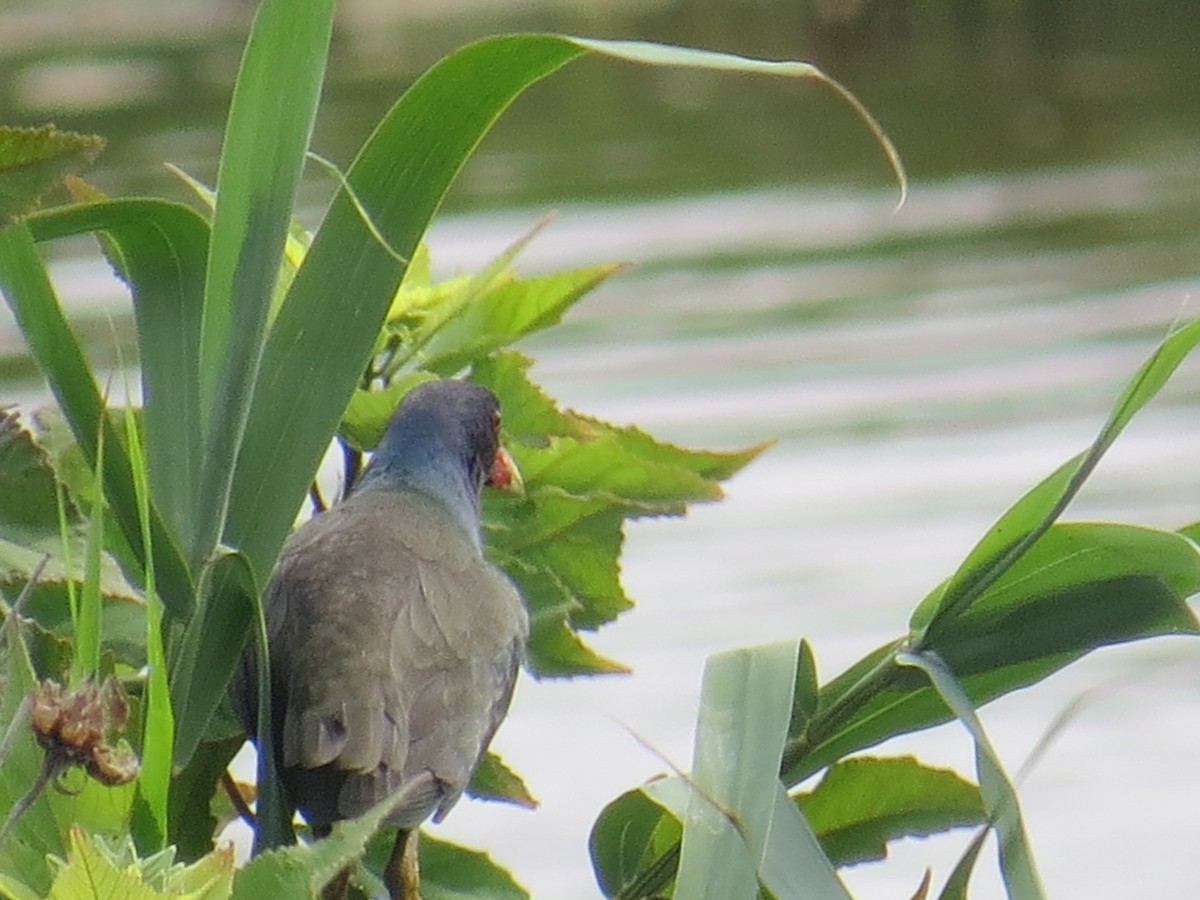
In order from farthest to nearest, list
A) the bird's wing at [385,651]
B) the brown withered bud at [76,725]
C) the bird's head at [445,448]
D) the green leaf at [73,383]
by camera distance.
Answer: the bird's head at [445,448]
the bird's wing at [385,651]
the green leaf at [73,383]
the brown withered bud at [76,725]

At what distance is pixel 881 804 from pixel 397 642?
0.41 meters

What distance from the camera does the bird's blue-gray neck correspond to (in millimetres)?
2074

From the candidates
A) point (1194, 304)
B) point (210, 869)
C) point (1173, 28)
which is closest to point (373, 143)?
point (210, 869)

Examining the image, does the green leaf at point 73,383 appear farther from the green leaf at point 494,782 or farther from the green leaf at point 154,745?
the green leaf at point 494,782

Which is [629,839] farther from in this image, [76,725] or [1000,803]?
[76,725]

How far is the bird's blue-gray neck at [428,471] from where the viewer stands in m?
2.07

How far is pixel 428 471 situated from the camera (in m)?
2.12

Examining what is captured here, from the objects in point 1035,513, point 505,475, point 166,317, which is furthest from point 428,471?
point 1035,513

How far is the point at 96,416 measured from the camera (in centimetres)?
139

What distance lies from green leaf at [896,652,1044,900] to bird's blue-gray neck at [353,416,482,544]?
751 millimetres

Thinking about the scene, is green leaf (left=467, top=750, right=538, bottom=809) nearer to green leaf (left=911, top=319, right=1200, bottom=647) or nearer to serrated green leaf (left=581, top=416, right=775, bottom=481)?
serrated green leaf (left=581, top=416, right=775, bottom=481)

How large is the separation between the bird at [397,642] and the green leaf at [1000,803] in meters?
Result: 0.37

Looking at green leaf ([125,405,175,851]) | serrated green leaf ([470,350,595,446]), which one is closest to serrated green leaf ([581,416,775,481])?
serrated green leaf ([470,350,595,446])

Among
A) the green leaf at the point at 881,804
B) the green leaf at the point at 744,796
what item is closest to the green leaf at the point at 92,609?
the green leaf at the point at 744,796
